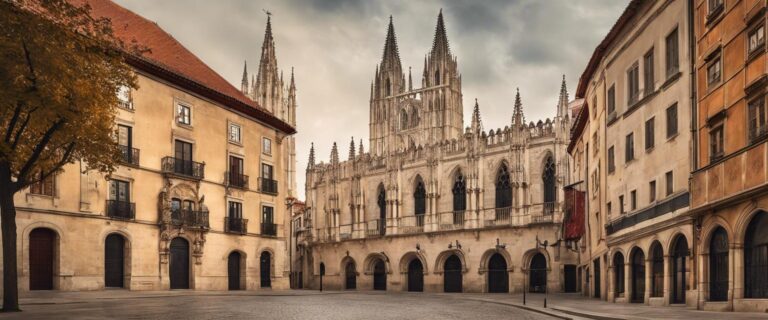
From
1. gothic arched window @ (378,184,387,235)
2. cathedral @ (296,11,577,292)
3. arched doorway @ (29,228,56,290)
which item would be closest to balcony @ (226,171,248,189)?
arched doorway @ (29,228,56,290)

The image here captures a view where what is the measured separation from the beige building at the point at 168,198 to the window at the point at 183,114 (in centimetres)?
7

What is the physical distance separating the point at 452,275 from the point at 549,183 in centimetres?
1088

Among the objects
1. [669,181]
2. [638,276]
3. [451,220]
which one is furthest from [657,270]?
[451,220]

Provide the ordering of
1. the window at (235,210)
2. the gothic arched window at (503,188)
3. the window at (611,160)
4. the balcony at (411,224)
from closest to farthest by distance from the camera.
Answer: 1. the window at (611,160)
2. the window at (235,210)
3. the gothic arched window at (503,188)
4. the balcony at (411,224)

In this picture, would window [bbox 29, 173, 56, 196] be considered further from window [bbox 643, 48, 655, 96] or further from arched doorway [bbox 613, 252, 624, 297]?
window [bbox 643, 48, 655, 96]

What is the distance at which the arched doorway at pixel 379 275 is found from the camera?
64812 mm

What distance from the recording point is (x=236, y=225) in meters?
45.4

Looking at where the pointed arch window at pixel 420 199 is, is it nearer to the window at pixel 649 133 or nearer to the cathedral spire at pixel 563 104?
the cathedral spire at pixel 563 104

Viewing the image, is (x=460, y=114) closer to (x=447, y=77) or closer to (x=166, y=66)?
(x=447, y=77)

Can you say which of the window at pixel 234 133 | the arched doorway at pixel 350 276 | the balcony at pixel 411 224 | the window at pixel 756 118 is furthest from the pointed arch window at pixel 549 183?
the window at pixel 756 118

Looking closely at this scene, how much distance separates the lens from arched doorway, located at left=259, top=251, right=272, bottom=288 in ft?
160

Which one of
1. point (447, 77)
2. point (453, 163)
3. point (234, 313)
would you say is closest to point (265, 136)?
point (453, 163)

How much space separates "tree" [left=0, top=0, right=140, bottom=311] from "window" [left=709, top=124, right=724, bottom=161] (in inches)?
690

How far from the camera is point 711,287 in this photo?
22.1 m
